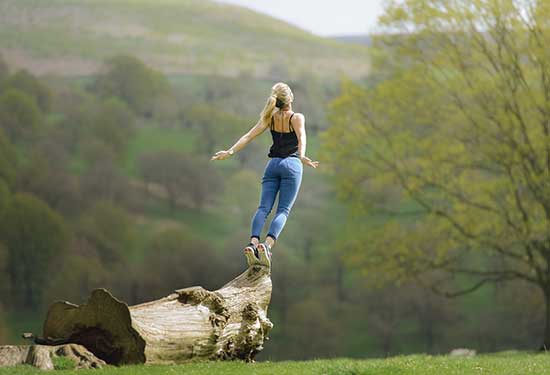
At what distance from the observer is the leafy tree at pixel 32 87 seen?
2471 inches

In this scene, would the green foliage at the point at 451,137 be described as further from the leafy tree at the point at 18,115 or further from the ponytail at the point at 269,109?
the leafy tree at the point at 18,115

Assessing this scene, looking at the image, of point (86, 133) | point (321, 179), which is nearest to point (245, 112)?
point (321, 179)

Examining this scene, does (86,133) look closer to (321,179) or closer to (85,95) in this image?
(85,95)

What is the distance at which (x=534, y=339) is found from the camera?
168 feet

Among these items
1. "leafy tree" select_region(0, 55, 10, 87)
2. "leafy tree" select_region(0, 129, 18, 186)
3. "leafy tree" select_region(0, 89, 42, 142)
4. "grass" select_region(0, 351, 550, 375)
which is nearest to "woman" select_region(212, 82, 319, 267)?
"grass" select_region(0, 351, 550, 375)

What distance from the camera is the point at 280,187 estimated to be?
44.5 ft

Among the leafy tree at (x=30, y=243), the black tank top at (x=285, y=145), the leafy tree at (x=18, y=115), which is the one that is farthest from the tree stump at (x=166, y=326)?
the leafy tree at (x=18, y=115)

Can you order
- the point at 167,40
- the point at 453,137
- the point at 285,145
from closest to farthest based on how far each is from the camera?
1. the point at 285,145
2. the point at 453,137
3. the point at 167,40

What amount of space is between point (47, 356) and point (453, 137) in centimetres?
2196

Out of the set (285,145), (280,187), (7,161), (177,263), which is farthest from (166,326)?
(7,161)

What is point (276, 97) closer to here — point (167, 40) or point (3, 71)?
point (3, 71)

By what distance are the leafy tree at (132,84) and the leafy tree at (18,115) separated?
27.7ft

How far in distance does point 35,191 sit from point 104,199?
567 cm

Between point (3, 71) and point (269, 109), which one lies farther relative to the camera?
point (3, 71)
